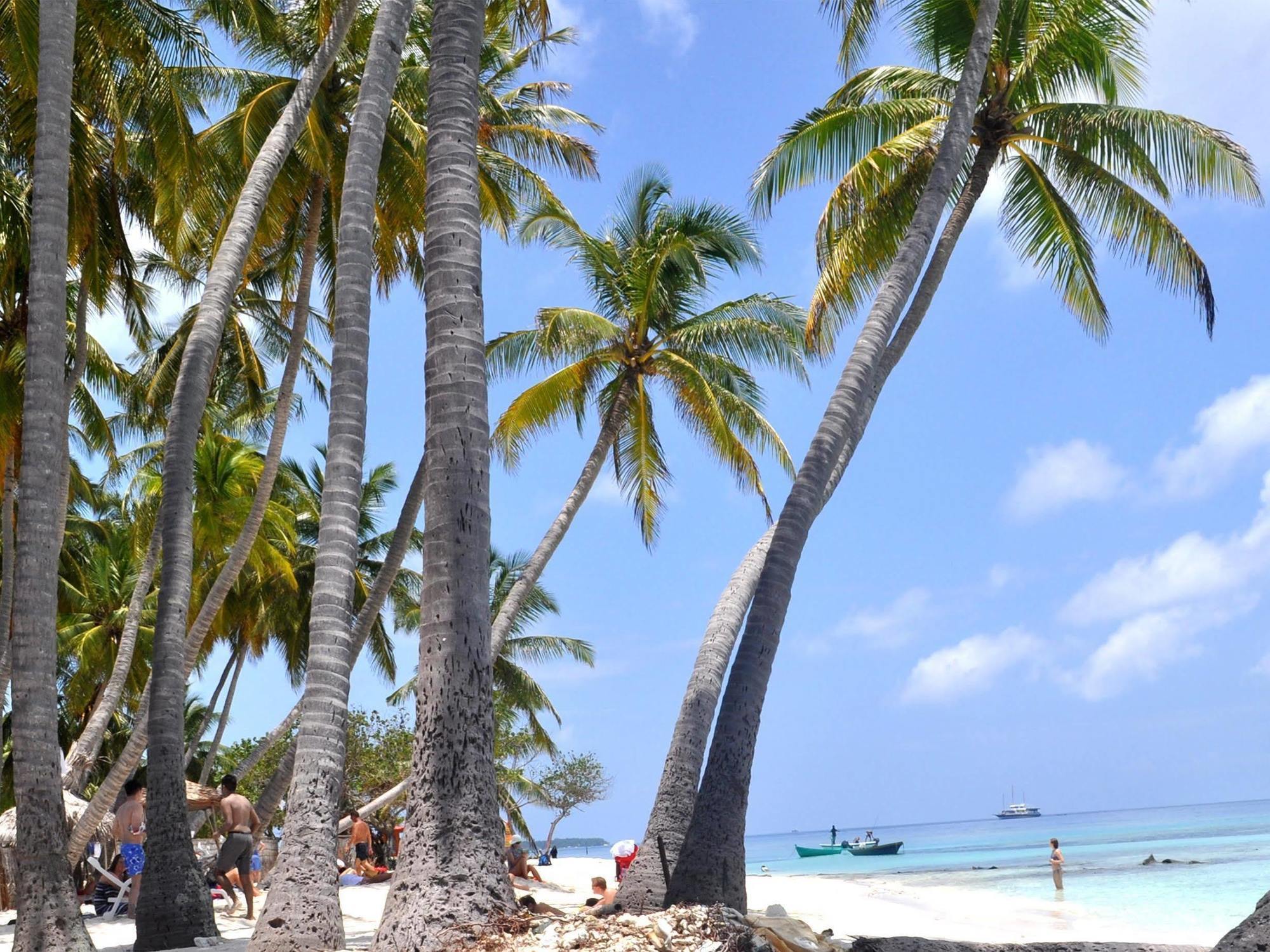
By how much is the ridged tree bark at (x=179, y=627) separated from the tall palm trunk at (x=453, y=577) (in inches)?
136

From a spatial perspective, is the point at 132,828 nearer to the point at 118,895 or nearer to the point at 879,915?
the point at 118,895

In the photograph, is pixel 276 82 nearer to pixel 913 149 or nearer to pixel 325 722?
pixel 913 149

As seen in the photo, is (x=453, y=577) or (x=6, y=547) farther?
(x=6, y=547)

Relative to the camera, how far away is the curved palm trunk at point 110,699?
14.8m

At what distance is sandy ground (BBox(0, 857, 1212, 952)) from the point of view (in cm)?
1254

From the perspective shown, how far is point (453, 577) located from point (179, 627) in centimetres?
410

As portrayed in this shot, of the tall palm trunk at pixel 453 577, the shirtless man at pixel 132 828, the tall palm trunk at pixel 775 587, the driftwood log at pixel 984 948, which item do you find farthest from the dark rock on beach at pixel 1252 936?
the shirtless man at pixel 132 828

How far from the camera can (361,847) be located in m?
21.2

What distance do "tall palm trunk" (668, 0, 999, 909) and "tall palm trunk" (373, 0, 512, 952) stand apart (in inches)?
82.6

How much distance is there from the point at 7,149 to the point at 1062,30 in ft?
45.1

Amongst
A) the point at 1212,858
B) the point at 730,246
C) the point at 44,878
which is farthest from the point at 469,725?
the point at 1212,858

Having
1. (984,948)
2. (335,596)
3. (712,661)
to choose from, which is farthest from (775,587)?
(335,596)

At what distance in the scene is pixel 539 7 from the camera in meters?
12.5

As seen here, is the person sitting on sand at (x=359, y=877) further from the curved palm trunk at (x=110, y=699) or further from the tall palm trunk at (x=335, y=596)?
the tall palm trunk at (x=335, y=596)
